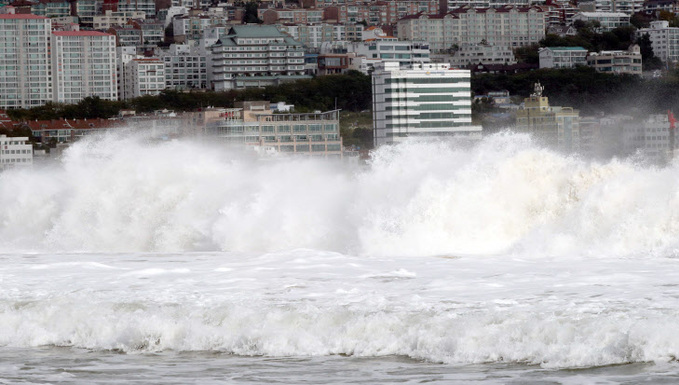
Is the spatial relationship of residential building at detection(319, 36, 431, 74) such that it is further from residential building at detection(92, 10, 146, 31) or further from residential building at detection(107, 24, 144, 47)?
residential building at detection(92, 10, 146, 31)

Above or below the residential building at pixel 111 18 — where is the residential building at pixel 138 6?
above

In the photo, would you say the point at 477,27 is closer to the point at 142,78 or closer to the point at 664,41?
the point at 664,41

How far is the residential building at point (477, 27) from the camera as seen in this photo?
407ft

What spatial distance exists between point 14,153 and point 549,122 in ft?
98.4

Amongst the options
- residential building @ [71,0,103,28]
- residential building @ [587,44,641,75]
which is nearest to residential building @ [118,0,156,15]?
residential building @ [71,0,103,28]

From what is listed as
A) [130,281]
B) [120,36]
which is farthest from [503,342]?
[120,36]

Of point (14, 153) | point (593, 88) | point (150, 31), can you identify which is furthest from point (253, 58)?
point (14, 153)

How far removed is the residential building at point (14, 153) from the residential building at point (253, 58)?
38.0 metres

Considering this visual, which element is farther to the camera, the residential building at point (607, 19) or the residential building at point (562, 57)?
the residential building at point (607, 19)

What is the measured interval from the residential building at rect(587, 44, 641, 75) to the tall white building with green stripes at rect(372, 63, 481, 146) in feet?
64.7

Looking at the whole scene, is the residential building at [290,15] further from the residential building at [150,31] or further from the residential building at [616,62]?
the residential building at [616,62]

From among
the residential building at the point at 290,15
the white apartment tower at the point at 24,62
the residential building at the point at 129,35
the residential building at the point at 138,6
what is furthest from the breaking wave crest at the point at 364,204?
the residential building at the point at 138,6

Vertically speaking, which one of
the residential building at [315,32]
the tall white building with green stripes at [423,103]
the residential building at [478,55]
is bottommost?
the tall white building with green stripes at [423,103]

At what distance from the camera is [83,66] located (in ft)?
352
